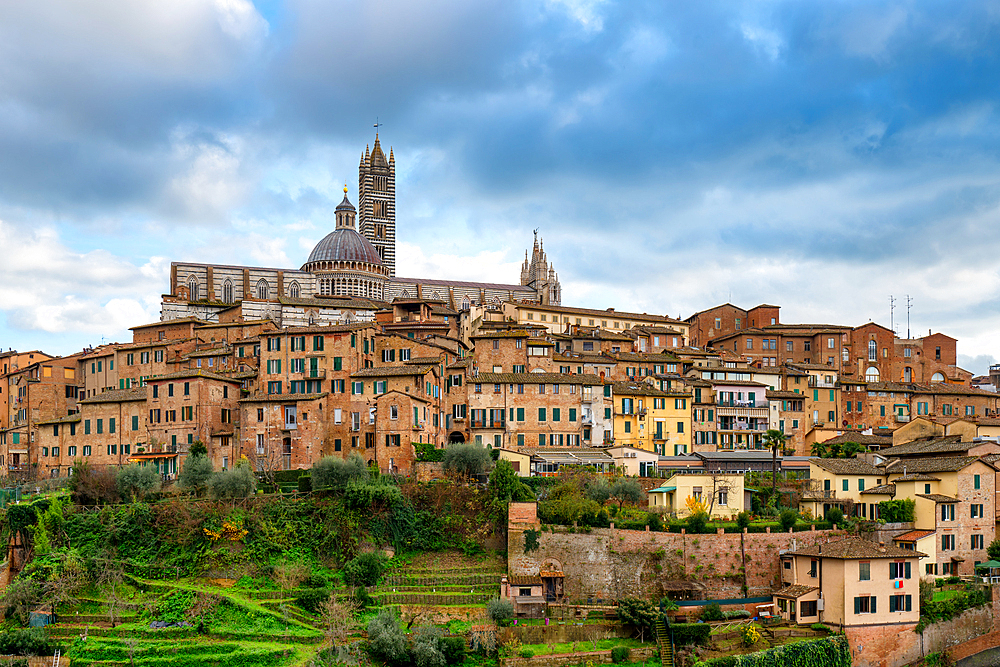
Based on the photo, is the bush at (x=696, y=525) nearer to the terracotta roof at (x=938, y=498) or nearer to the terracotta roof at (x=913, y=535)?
the terracotta roof at (x=913, y=535)

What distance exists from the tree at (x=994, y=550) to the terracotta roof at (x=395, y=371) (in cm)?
3382

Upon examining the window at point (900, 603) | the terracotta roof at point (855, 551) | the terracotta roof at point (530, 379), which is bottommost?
the window at point (900, 603)

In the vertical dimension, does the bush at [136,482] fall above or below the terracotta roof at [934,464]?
below

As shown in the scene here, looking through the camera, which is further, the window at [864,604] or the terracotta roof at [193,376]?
the terracotta roof at [193,376]

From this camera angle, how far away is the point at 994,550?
2229 inches

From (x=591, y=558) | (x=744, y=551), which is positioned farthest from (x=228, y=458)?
(x=744, y=551)

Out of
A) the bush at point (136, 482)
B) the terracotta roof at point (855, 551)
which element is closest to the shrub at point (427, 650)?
the terracotta roof at point (855, 551)

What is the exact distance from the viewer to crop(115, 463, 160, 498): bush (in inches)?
2248

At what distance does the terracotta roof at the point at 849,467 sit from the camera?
6031 cm

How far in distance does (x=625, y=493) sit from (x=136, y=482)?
27.1 metres

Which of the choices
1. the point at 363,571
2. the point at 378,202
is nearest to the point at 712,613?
the point at 363,571

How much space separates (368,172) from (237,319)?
218 feet

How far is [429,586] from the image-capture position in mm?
52000

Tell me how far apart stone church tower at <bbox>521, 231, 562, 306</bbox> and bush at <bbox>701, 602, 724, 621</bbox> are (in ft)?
251
